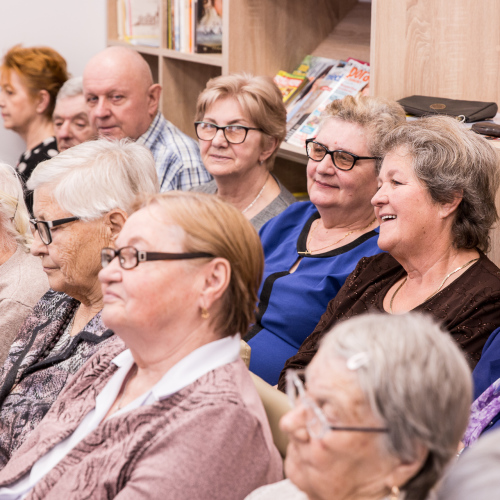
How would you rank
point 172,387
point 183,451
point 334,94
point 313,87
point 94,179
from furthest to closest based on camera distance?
1. point 313,87
2. point 334,94
3. point 94,179
4. point 172,387
5. point 183,451

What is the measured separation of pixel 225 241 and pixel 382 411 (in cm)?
53

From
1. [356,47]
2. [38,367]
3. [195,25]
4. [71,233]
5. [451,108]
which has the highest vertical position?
[195,25]

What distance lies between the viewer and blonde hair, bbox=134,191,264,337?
123 centimetres

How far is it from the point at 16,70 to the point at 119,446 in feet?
11.0

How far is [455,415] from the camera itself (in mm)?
815

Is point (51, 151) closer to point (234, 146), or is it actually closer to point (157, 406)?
point (234, 146)

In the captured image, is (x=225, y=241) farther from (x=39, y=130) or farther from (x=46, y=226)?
(x=39, y=130)

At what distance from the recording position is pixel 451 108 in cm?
203

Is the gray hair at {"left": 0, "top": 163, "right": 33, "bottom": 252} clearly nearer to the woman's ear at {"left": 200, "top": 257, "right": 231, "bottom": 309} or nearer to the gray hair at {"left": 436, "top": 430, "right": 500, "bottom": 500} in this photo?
the woman's ear at {"left": 200, "top": 257, "right": 231, "bottom": 309}

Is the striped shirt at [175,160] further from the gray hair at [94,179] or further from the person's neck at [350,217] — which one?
the gray hair at [94,179]

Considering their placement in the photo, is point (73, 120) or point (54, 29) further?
point (54, 29)

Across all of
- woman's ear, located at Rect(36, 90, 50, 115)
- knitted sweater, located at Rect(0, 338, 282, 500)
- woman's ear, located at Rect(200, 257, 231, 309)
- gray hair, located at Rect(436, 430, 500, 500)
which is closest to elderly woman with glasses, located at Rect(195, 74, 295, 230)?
woman's ear, located at Rect(200, 257, 231, 309)

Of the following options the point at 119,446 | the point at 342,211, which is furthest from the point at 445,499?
the point at 342,211

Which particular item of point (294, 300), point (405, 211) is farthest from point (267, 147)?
point (405, 211)
